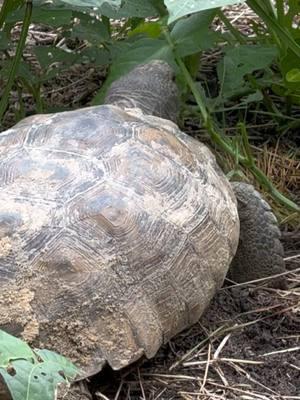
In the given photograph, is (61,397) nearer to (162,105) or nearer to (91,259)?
(91,259)

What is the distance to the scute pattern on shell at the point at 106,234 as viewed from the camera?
2.54m

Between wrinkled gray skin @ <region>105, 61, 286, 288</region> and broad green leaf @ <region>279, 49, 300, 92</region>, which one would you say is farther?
broad green leaf @ <region>279, 49, 300, 92</region>

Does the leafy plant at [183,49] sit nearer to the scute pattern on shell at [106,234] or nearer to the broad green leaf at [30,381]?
the scute pattern on shell at [106,234]

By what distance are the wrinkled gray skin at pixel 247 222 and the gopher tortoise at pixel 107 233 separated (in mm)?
204

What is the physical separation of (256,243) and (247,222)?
84 millimetres

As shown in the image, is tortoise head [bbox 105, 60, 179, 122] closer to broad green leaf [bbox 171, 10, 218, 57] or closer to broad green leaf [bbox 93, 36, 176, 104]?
broad green leaf [bbox 93, 36, 176, 104]

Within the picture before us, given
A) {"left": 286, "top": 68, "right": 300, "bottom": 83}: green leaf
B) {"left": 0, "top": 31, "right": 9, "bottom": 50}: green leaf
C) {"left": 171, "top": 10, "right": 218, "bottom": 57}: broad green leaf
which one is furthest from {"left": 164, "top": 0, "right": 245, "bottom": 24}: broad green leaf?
{"left": 0, "top": 31, "right": 9, "bottom": 50}: green leaf

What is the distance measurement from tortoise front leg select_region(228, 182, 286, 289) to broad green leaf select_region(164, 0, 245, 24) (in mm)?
1276

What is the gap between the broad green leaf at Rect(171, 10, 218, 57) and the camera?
3338mm

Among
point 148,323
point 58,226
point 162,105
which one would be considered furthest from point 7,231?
point 162,105

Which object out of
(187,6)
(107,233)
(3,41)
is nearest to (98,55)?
(3,41)

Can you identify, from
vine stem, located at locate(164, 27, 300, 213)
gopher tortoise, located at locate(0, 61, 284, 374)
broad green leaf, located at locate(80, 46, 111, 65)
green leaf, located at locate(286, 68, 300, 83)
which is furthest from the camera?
broad green leaf, located at locate(80, 46, 111, 65)

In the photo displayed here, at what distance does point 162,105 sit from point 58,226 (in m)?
1.26

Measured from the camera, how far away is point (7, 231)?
260 centimetres
